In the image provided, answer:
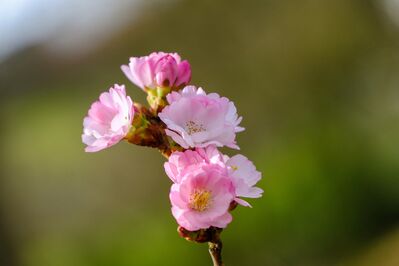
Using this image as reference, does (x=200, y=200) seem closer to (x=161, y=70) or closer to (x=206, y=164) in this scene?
(x=206, y=164)

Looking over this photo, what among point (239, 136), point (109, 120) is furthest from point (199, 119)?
point (239, 136)

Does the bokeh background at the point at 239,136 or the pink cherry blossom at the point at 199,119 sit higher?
the pink cherry blossom at the point at 199,119

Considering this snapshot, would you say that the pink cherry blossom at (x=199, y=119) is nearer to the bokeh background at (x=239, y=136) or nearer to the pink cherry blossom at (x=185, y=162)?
the pink cherry blossom at (x=185, y=162)

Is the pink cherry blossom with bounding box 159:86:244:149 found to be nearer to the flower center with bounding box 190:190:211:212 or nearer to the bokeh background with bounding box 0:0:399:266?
the flower center with bounding box 190:190:211:212

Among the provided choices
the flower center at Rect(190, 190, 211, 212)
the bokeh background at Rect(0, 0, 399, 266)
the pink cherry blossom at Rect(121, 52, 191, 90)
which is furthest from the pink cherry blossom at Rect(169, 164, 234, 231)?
the bokeh background at Rect(0, 0, 399, 266)

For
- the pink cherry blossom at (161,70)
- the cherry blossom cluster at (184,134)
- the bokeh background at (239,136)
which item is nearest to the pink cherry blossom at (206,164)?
the cherry blossom cluster at (184,134)

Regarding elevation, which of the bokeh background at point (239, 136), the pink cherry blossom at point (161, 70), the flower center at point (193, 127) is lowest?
the bokeh background at point (239, 136)
